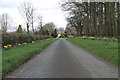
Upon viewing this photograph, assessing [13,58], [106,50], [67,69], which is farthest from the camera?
[106,50]

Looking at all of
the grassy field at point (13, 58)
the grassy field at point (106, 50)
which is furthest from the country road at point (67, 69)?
the grassy field at point (106, 50)

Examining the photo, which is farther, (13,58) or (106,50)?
(106,50)

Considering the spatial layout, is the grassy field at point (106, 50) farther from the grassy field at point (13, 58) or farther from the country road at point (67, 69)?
the grassy field at point (13, 58)

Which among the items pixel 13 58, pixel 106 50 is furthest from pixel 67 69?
pixel 106 50

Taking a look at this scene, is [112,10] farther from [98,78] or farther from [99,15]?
[98,78]

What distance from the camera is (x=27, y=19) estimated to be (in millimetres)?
45969

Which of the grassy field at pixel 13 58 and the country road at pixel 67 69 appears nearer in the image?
the country road at pixel 67 69

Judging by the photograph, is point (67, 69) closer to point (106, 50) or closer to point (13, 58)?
point (13, 58)

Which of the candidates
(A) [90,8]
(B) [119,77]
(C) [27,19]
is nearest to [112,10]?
(A) [90,8]

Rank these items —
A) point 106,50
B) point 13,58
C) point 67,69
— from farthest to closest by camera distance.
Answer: point 106,50 < point 13,58 < point 67,69

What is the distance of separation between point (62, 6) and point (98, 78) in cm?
3254

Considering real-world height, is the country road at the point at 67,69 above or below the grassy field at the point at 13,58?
below

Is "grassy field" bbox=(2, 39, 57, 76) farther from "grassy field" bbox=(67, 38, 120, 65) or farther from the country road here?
"grassy field" bbox=(67, 38, 120, 65)

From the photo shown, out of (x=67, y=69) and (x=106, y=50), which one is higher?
(x=106, y=50)
